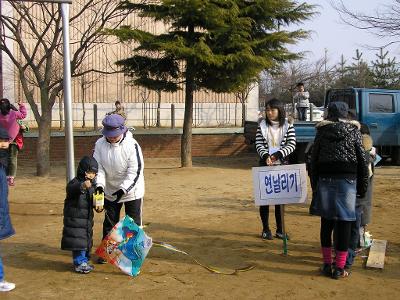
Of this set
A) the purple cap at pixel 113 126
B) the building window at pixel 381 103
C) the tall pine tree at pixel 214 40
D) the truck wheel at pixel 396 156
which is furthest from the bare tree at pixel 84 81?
the purple cap at pixel 113 126

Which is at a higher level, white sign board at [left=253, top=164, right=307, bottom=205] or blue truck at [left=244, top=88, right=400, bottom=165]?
blue truck at [left=244, top=88, right=400, bottom=165]

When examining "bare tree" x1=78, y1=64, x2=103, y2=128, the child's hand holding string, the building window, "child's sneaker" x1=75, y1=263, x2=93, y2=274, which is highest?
"bare tree" x1=78, y1=64, x2=103, y2=128

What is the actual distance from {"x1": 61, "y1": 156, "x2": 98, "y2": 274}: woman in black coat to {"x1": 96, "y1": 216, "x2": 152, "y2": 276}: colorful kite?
0.20m

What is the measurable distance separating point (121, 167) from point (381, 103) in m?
11.3

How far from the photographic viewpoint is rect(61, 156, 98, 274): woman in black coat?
536 centimetres

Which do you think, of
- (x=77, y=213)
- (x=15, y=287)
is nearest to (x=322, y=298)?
(x=77, y=213)

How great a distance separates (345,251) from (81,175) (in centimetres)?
282

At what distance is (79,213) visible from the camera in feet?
17.7

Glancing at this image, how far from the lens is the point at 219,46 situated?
1329 centimetres

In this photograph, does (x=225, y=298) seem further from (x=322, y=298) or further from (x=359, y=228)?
(x=359, y=228)

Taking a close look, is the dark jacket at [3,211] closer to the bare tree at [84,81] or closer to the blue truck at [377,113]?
the blue truck at [377,113]

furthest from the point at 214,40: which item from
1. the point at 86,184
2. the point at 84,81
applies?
the point at 84,81

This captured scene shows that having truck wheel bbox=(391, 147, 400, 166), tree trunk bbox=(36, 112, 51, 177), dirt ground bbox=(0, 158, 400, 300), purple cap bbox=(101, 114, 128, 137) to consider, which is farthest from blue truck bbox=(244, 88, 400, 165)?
purple cap bbox=(101, 114, 128, 137)

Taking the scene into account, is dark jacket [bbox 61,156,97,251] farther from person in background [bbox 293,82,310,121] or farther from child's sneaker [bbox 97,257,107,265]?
person in background [bbox 293,82,310,121]
